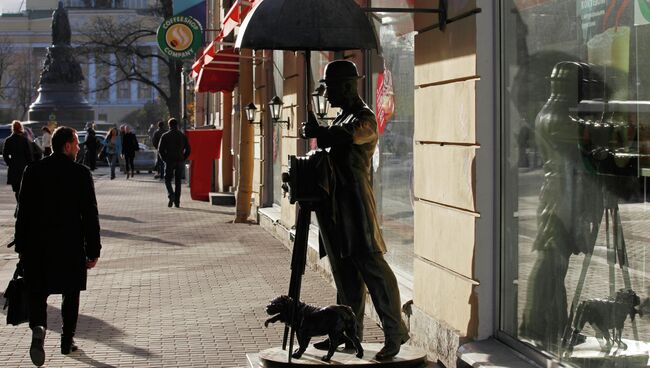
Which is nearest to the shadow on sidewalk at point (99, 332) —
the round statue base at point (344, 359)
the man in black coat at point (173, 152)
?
the round statue base at point (344, 359)

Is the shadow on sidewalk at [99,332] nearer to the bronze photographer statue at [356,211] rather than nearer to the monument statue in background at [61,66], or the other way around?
the bronze photographer statue at [356,211]

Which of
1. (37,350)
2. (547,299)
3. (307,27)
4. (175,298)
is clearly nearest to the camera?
(547,299)

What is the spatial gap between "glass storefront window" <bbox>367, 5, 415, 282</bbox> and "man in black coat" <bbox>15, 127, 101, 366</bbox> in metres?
2.65

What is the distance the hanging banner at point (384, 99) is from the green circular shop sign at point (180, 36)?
1596cm

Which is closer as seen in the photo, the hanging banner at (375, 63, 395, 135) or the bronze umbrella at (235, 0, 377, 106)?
the bronze umbrella at (235, 0, 377, 106)

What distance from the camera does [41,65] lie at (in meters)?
105

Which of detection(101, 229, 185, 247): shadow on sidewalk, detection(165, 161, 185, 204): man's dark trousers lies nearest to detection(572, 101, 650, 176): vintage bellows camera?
detection(101, 229, 185, 247): shadow on sidewalk

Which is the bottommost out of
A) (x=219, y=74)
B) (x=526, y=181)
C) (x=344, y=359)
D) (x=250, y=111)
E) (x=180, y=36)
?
(x=344, y=359)

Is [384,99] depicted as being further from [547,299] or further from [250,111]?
[250,111]

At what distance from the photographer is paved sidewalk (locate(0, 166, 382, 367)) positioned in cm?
867

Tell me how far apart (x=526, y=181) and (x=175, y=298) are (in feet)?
17.7

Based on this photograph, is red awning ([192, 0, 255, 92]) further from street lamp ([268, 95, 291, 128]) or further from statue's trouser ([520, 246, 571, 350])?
statue's trouser ([520, 246, 571, 350])

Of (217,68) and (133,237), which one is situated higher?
(217,68)

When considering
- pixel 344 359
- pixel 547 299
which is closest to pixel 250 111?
pixel 344 359
